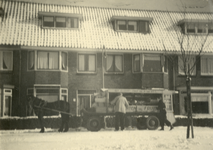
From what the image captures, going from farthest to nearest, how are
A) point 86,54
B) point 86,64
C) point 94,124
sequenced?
point 86,64
point 94,124
point 86,54

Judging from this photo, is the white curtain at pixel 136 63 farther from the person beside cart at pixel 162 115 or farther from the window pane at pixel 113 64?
the person beside cart at pixel 162 115

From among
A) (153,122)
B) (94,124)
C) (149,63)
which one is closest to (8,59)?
(94,124)

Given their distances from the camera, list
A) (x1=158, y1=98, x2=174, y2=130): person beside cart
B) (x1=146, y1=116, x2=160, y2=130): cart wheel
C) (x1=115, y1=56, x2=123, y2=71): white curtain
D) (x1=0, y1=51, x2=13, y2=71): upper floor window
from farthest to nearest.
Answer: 1. (x1=115, y1=56, x2=123, y2=71): white curtain
2. (x1=158, y1=98, x2=174, y2=130): person beside cart
3. (x1=146, y1=116, x2=160, y2=130): cart wheel
4. (x1=0, y1=51, x2=13, y2=71): upper floor window

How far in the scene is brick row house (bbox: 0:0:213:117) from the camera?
817cm

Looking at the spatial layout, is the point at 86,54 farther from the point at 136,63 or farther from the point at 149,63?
the point at 149,63

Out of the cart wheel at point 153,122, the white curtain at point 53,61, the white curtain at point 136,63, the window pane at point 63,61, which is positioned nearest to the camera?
the cart wheel at point 153,122

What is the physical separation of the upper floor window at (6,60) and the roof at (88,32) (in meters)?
Answer: 0.34

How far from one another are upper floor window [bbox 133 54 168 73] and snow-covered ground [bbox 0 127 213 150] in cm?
268

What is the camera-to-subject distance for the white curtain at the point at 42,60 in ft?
30.1

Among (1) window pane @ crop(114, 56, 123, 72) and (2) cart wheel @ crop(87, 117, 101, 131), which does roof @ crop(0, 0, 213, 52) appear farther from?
(2) cart wheel @ crop(87, 117, 101, 131)

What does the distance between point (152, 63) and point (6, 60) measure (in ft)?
15.5

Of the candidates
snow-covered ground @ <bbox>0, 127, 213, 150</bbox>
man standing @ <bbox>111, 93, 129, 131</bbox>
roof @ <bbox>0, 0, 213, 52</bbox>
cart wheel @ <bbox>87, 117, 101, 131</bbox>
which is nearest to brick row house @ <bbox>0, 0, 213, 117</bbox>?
roof @ <bbox>0, 0, 213, 52</bbox>

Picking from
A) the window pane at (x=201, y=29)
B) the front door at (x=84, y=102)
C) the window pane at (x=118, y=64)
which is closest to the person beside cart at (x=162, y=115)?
the window pane at (x=118, y=64)

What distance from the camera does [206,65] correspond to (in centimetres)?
915
